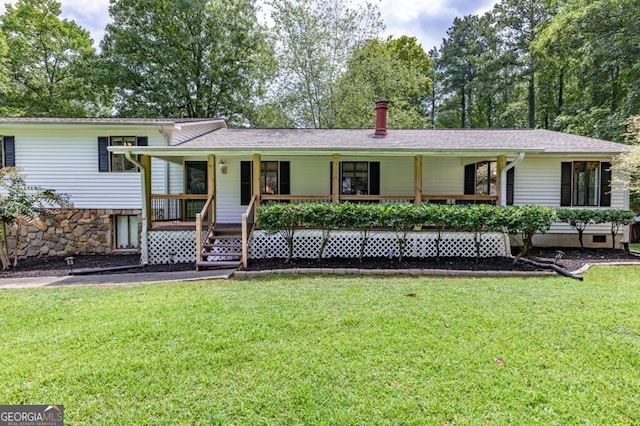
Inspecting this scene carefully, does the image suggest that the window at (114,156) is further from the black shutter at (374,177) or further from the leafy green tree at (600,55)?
the leafy green tree at (600,55)

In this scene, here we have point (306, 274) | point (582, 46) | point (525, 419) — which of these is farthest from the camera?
point (582, 46)

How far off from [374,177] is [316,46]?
10.7 meters

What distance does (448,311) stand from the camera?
4328mm

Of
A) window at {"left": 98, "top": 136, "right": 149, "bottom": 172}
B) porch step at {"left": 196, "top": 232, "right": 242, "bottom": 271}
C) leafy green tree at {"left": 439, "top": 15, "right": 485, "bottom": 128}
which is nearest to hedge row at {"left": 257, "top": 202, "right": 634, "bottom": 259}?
porch step at {"left": 196, "top": 232, "right": 242, "bottom": 271}

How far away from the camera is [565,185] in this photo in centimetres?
974

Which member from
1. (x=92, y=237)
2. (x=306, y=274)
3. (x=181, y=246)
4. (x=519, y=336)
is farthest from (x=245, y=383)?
(x=92, y=237)

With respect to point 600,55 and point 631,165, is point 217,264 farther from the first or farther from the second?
point 600,55

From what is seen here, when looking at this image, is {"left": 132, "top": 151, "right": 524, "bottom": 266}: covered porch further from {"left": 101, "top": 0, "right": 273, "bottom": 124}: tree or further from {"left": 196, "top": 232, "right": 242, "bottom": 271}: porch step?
{"left": 101, "top": 0, "right": 273, "bottom": 124}: tree

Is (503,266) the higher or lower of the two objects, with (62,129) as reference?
lower

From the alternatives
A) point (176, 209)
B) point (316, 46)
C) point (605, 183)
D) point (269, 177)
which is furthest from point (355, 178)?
point (316, 46)

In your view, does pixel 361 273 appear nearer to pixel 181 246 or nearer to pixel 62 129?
pixel 181 246

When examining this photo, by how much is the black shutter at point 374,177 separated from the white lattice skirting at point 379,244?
288cm

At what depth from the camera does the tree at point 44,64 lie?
17.5 m

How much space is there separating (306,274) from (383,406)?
4.35 metres
